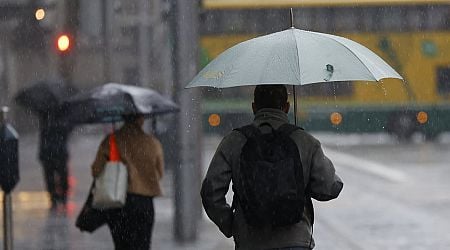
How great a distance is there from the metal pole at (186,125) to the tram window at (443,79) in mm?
18115

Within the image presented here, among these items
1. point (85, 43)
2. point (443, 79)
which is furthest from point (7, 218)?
point (443, 79)

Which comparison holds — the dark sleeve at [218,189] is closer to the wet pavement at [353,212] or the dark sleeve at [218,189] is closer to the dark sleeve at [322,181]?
the dark sleeve at [322,181]

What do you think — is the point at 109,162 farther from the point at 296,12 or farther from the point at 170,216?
the point at 296,12

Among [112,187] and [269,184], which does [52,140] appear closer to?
[112,187]

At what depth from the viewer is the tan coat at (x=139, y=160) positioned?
306 inches

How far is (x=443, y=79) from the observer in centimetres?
2898

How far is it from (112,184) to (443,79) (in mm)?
22379

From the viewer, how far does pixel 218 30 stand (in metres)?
27.7

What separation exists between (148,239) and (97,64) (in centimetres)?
2644

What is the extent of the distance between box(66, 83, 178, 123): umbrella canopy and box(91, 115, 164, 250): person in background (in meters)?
0.28

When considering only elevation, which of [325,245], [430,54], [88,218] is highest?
[430,54]

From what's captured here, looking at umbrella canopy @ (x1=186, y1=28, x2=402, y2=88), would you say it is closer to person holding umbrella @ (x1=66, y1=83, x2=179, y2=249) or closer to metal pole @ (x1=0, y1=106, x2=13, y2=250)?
person holding umbrella @ (x1=66, y1=83, x2=179, y2=249)

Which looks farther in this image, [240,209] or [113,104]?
[113,104]

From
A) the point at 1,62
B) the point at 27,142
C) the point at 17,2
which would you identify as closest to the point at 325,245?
the point at 17,2
